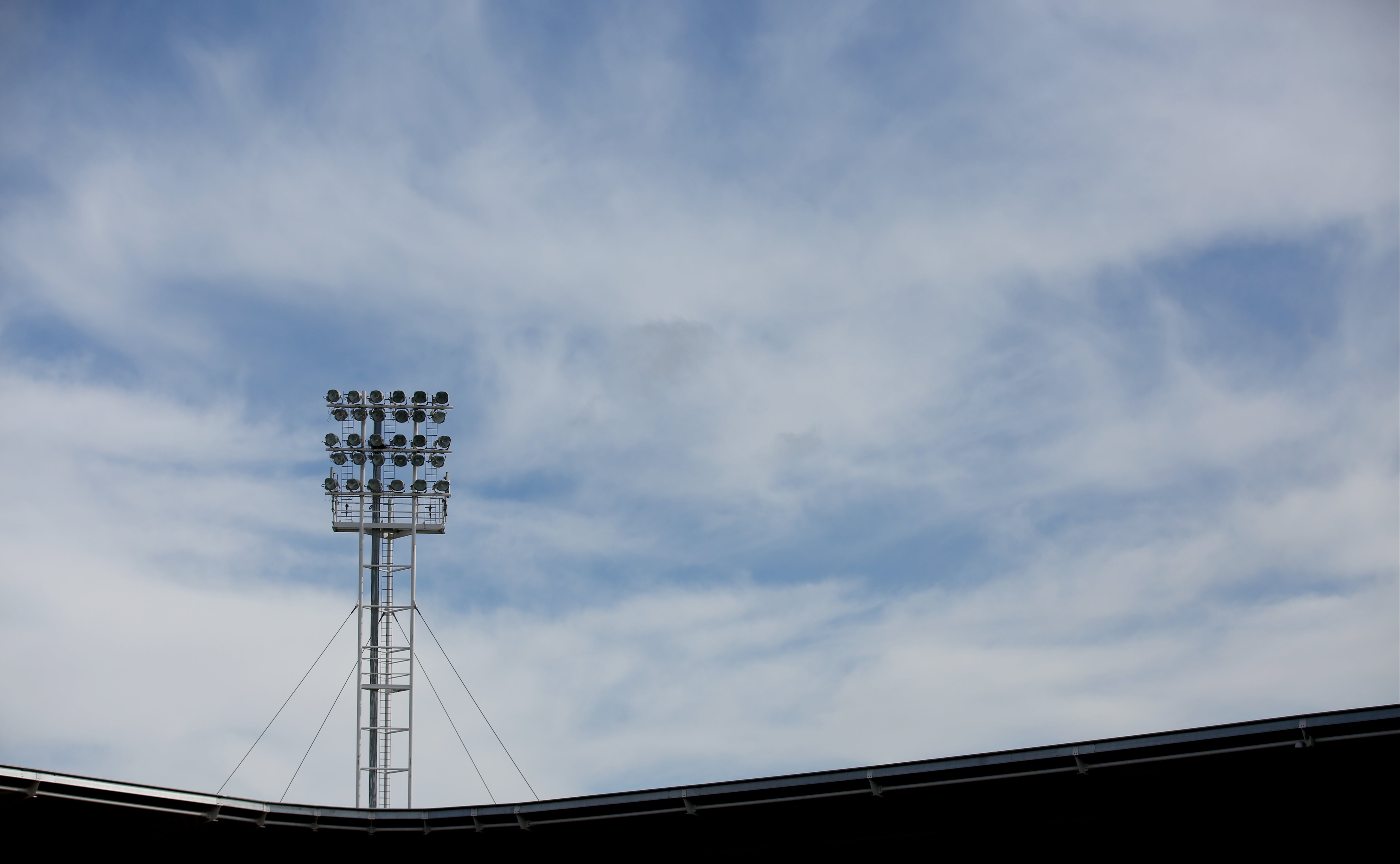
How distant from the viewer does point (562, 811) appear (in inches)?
939

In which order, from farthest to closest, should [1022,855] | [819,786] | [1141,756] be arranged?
[1022,855] → [819,786] → [1141,756]

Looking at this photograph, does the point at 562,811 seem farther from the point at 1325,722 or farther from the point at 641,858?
the point at 1325,722

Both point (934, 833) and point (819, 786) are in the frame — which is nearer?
point (819, 786)

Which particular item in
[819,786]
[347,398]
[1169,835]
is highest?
[347,398]

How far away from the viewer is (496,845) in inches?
1019

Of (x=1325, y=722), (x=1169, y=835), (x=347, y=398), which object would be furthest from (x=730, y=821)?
(x=347, y=398)

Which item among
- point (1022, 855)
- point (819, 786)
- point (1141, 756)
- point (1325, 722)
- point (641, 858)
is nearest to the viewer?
point (1325, 722)

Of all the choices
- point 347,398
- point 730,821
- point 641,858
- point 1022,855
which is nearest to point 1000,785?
point 1022,855

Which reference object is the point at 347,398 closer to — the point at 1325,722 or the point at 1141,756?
the point at 1141,756

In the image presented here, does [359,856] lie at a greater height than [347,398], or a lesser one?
lesser

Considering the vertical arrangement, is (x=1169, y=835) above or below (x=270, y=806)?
below

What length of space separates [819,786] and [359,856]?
10.6m

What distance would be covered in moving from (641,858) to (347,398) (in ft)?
59.7

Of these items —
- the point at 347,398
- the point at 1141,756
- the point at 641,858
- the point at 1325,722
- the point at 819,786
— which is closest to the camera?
the point at 1325,722
